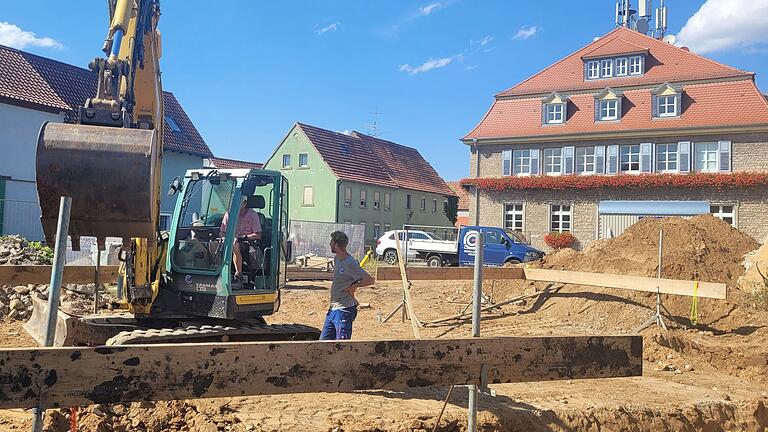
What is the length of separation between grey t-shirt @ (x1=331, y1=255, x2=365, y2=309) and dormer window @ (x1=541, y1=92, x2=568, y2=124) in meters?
30.5

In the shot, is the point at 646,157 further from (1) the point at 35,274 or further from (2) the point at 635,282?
(1) the point at 35,274

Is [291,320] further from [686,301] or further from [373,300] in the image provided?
[686,301]

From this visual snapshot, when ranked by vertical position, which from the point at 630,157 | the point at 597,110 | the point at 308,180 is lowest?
the point at 308,180

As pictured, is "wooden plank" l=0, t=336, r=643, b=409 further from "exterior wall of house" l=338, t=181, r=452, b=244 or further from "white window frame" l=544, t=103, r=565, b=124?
"exterior wall of house" l=338, t=181, r=452, b=244

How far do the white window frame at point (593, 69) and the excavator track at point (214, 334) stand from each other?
31.9m

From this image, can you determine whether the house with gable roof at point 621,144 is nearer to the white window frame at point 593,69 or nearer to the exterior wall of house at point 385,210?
the white window frame at point 593,69

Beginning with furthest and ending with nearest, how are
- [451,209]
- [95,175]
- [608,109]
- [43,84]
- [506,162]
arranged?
[451,209] → [506,162] → [608,109] → [43,84] → [95,175]

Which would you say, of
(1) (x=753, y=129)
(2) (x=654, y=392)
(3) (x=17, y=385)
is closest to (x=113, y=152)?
(3) (x=17, y=385)

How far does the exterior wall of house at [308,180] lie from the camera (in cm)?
3919

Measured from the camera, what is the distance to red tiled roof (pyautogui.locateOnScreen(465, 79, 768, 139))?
30.8 metres

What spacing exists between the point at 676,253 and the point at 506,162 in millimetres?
22462

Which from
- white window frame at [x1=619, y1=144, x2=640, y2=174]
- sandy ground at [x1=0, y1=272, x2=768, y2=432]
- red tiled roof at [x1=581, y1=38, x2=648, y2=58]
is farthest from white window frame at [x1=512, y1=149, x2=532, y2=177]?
sandy ground at [x1=0, y1=272, x2=768, y2=432]

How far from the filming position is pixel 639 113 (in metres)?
33.4

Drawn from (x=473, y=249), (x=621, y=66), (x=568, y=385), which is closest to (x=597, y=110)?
(x=621, y=66)
